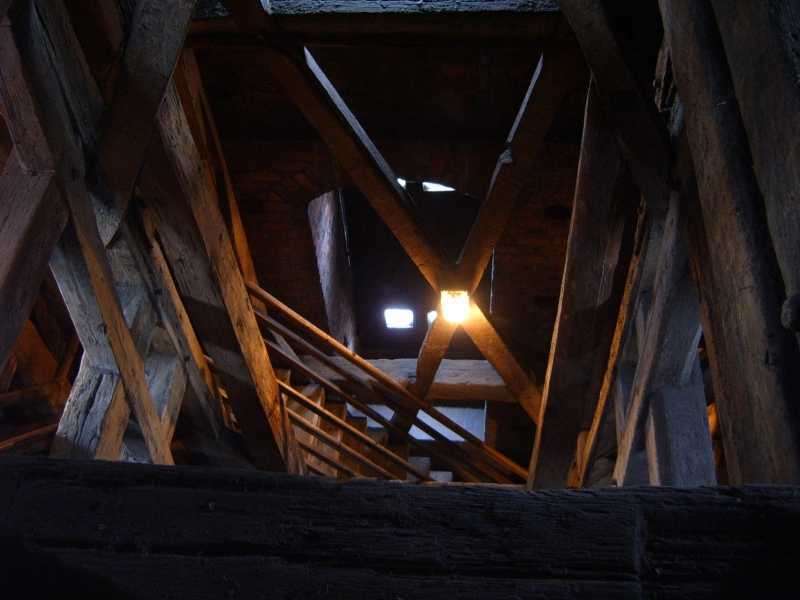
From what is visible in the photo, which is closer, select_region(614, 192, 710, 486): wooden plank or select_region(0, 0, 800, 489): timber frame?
select_region(0, 0, 800, 489): timber frame

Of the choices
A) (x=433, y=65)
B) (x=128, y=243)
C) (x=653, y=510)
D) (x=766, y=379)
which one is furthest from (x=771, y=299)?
(x=433, y=65)

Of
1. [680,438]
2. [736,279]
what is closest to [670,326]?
[680,438]

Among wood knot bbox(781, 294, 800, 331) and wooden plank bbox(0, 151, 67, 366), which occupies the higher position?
Result: wooden plank bbox(0, 151, 67, 366)

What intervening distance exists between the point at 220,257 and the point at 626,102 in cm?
209

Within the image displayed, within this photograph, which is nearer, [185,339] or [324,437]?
[185,339]

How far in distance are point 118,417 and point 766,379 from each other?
8.07 feet

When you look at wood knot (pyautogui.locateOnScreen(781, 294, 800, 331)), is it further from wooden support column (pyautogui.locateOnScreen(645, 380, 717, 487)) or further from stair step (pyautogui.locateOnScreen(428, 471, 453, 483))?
stair step (pyautogui.locateOnScreen(428, 471, 453, 483))

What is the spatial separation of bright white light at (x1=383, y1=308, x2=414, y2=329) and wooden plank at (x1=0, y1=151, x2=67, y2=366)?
854 cm

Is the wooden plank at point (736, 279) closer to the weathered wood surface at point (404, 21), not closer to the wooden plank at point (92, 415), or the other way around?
the weathered wood surface at point (404, 21)

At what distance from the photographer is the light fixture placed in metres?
4.68

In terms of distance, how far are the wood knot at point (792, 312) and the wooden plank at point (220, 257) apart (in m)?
2.63

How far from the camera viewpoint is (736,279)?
1900mm

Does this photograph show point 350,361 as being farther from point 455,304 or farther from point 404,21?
point 404,21

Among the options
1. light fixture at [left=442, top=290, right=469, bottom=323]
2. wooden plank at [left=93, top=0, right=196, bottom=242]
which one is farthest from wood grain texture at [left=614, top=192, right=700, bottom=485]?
wooden plank at [left=93, top=0, right=196, bottom=242]
